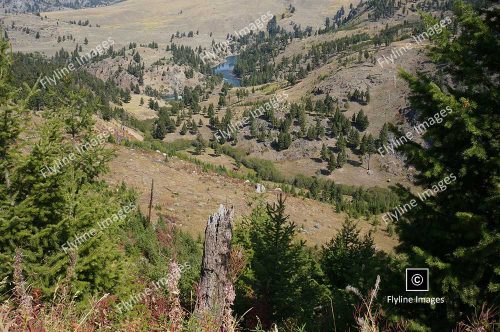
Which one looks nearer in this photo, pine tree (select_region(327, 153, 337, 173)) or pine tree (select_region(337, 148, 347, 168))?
pine tree (select_region(327, 153, 337, 173))

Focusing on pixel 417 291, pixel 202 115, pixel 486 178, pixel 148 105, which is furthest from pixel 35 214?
pixel 148 105

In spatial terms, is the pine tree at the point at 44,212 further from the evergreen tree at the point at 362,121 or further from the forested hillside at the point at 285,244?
the evergreen tree at the point at 362,121

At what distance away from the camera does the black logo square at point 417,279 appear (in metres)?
8.35

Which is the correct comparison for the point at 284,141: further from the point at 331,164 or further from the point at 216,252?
the point at 216,252

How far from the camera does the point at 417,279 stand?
8477 millimetres

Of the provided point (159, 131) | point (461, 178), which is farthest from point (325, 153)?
point (461, 178)

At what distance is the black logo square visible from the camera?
27.4 feet

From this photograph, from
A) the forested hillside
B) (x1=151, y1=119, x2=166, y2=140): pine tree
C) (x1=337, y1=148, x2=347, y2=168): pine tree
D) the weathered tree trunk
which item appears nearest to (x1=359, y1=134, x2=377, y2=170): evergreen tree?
(x1=337, y1=148, x2=347, y2=168): pine tree

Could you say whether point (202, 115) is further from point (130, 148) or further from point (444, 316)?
point (444, 316)

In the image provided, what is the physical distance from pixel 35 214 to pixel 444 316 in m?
10.5

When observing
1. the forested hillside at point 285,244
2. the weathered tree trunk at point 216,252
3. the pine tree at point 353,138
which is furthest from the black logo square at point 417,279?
the pine tree at point 353,138

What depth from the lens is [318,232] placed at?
4516 cm

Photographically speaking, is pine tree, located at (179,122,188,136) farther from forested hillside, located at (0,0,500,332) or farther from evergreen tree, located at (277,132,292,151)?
forested hillside, located at (0,0,500,332)

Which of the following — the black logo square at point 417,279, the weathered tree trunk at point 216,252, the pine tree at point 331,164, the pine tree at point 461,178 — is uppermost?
the pine tree at point 461,178
